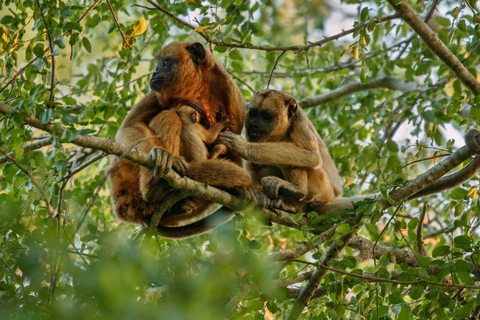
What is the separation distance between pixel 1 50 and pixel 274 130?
247cm

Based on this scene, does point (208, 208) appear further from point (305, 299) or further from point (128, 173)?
point (305, 299)

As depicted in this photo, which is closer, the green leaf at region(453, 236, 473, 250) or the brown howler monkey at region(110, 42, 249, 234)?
the green leaf at region(453, 236, 473, 250)

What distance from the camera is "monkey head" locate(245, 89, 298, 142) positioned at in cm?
475

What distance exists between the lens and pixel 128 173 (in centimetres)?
422

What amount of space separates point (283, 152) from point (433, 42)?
1689 mm

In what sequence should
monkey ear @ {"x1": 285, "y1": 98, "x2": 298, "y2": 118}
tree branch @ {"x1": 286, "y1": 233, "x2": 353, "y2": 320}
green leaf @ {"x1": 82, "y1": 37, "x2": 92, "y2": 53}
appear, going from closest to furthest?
tree branch @ {"x1": 286, "y1": 233, "x2": 353, "y2": 320}, green leaf @ {"x1": 82, "y1": 37, "x2": 92, "y2": 53}, monkey ear @ {"x1": 285, "y1": 98, "x2": 298, "y2": 118}

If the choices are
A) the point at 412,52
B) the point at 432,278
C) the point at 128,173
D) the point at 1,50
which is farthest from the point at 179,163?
the point at 412,52

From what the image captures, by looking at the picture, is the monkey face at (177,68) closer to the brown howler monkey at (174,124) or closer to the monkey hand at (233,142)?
the brown howler monkey at (174,124)

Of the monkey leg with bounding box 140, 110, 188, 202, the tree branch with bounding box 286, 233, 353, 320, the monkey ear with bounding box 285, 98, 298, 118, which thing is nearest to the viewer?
the monkey leg with bounding box 140, 110, 188, 202

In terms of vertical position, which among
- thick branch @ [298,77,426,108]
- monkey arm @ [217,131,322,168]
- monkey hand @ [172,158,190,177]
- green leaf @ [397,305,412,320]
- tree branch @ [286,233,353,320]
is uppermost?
thick branch @ [298,77,426,108]

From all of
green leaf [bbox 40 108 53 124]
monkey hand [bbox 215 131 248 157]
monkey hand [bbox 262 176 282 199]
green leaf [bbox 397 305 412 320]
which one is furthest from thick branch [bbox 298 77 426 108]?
green leaf [bbox 40 108 53 124]

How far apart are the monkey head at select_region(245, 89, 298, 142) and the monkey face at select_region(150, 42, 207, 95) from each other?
2.10ft

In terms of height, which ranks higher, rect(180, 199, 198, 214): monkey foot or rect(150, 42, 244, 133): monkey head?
rect(150, 42, 244, 133): monkey head

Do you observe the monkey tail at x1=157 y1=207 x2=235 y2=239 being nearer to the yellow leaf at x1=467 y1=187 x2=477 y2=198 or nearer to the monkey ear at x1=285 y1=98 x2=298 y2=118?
the monkey ear at x1=285 y1=98 x2=298 y2=118
